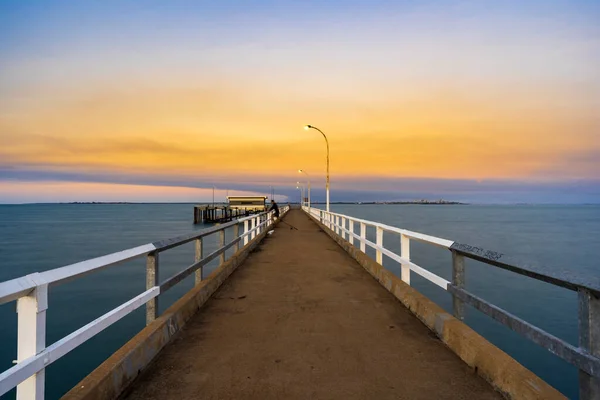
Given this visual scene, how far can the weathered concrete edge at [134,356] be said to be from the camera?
331cm

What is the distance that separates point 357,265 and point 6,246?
52.7 m

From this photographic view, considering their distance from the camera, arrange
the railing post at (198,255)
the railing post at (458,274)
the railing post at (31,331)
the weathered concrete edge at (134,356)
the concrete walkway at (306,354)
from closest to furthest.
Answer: the railing post at (31,331) → the weathered concrete edge at (134,356) → the concrete walkway at (306,354) → the railing post at (458,274) → the railing post at (198,255)

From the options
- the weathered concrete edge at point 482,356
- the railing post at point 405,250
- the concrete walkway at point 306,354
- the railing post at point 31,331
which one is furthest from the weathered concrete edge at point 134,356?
the railing post at point 405,250

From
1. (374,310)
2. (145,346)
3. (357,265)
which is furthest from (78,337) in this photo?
(357,265)

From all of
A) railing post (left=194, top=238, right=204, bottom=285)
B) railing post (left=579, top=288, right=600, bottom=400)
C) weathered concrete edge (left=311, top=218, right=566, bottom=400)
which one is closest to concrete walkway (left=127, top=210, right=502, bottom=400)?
weathered concrete edge (left=311, top=218, right=566, bottom=400)

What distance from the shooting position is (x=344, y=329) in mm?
5594

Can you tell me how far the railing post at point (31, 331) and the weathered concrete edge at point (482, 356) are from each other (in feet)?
12.3

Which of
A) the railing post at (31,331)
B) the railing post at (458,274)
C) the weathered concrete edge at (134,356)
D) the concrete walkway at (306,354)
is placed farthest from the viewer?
the railing post at (458,274)

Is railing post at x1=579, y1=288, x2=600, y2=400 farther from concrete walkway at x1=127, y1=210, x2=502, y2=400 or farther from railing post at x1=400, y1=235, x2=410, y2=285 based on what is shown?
railing post at x1=400, y1=235, x2=410, y2=285

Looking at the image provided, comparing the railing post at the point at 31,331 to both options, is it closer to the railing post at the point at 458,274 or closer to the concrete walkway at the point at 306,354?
the concrete walkway at the point at 306,354

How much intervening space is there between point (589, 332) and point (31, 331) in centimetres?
370

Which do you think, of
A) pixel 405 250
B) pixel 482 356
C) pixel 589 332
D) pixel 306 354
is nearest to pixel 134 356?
pixel 306 354

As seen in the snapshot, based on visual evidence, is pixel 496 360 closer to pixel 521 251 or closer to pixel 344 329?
pixel 344 329

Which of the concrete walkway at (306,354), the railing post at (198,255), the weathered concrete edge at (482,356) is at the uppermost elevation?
the railing post at (198,255)
